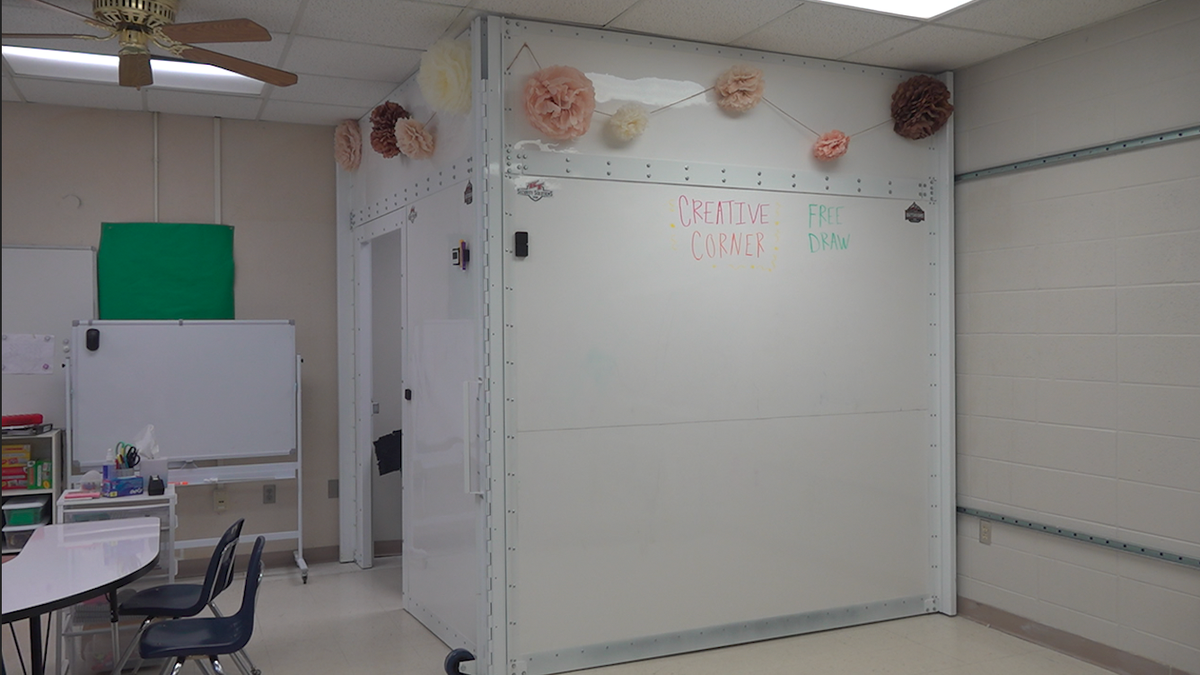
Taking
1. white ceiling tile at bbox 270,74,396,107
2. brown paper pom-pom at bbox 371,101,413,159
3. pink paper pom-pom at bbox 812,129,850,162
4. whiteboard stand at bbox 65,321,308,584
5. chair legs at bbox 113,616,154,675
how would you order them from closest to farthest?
chair legs at bbox 113,616,154,675
pink paper pom-pom at bbox 812,129,850,162
brown paper pom-pom at bbox 371,101,413,159
white ceiling tile at bbox 270,74,396,107
whiteboard stand at bbox 65,321,308,584

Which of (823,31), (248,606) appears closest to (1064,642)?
(823,31)

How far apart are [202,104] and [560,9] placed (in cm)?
261

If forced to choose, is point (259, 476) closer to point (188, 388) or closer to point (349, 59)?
point (188, 388)

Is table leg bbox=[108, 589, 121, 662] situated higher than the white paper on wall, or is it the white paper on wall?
the white paper on wall

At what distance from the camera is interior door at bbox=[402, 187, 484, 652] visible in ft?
12.7

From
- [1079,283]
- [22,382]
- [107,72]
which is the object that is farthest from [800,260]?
[22,382]

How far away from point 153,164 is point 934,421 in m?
4.67

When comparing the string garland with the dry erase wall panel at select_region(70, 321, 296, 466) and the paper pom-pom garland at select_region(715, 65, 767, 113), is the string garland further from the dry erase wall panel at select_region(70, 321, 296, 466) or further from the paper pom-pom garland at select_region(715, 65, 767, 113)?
the dry erase wall panel at select_region(70, 321, 296, 466)

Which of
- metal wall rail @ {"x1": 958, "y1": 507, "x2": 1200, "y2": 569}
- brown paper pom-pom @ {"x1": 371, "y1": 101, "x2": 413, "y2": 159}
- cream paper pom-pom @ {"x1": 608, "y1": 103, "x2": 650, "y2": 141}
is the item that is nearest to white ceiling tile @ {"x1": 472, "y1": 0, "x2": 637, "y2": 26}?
cream paper pom-pom @ {"x1": 608, "y1": 103, "x2": 650, "y2": 141}

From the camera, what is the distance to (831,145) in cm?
427

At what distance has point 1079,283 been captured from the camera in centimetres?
403

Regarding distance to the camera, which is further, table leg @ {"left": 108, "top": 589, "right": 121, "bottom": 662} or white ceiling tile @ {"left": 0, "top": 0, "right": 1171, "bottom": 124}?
white ceiling tile @ {"left": 0, "top": 0, "right": 1171, "bottom": 124}

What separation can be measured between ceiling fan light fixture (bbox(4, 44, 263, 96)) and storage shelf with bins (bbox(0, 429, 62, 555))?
1913mm

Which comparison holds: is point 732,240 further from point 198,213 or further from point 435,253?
point 198,213
